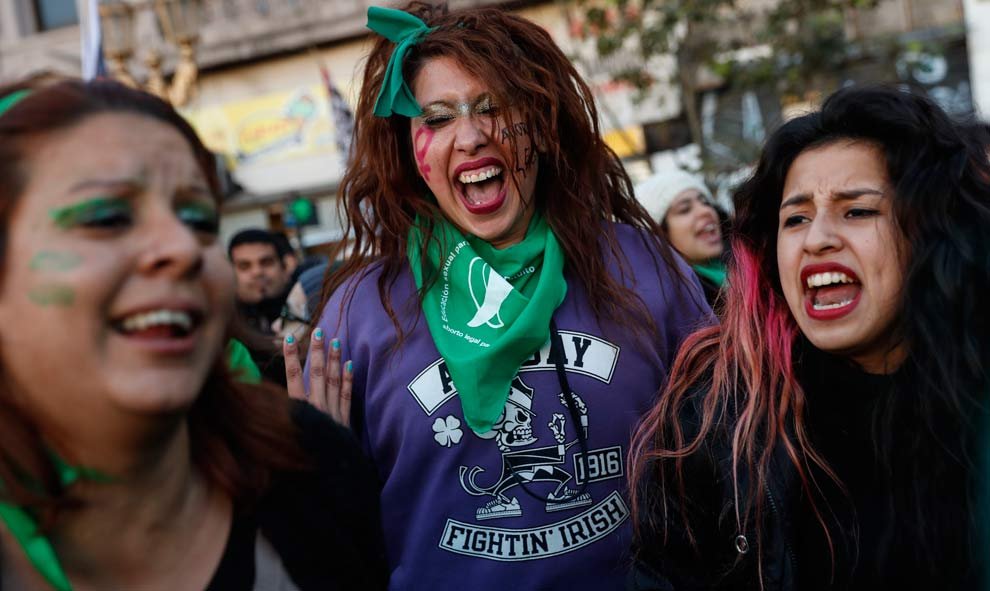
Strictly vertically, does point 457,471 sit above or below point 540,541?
above

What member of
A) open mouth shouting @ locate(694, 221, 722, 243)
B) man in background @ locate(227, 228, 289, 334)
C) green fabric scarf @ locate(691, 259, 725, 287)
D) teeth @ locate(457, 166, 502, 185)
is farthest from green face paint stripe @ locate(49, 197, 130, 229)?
man in background @ locate(227, 228, 289, 334)

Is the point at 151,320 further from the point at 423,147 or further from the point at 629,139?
the point at 629,139

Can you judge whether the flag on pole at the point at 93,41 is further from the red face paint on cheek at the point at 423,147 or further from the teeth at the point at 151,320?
the teeth at the point at 151,320

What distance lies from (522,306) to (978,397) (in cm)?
108

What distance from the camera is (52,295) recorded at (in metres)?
1.26

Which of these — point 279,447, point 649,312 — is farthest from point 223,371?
point 649,312

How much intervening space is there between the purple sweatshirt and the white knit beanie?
2.70 m

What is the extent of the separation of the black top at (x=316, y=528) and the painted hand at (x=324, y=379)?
63cm

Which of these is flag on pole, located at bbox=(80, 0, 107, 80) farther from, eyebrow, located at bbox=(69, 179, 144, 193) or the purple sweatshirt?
eyebrow, located at bbox=(69, 179, 144, 193)

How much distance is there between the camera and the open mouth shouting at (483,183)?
2.69 meters

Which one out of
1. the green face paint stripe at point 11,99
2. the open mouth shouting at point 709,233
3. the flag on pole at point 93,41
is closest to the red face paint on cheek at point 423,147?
the green face paint stripe at point 11,99

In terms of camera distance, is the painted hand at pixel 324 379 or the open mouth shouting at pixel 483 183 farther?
the open mouth shouting at pixel 483 183

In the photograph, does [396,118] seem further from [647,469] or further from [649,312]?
[647,469]

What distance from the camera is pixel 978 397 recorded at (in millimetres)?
2094
